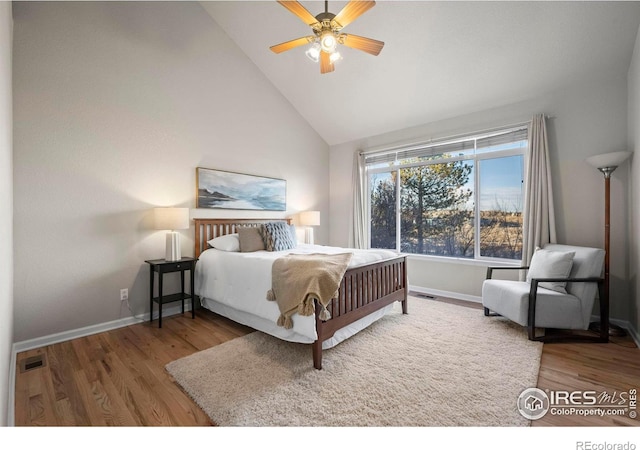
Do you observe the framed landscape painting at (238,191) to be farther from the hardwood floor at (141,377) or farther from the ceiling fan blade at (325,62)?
the ceiling fan blade at (325,62)

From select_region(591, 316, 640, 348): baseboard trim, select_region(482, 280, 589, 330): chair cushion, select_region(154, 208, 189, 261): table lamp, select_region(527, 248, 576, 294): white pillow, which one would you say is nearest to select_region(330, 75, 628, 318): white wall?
select_region(591, 316, 640, 348): baseboard trim

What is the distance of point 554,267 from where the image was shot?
8.77ft

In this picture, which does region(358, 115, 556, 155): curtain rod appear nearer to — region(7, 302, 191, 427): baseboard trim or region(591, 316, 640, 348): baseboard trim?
region(591, 316, 640, 348): baseboard trim

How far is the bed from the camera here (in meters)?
2.23

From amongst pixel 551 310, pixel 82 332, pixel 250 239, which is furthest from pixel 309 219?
pixel 551 310

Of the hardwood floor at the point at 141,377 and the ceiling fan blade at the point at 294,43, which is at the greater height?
the ceiling fan blade at the point at 294,43

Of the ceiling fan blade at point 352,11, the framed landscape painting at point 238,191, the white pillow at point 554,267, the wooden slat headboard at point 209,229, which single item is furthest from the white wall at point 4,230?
the white pillow at point 554,267

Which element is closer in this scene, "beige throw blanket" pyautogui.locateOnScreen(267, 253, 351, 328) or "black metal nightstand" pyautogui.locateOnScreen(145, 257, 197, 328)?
"beige throw blanket" pyautogui.locateOnScreen(267, 253, 351, 328)

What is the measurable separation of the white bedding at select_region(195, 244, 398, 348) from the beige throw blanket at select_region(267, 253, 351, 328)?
0.08 meters

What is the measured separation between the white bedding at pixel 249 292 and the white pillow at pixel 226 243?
0.09 metres

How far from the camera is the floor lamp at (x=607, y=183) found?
2.58 meters
